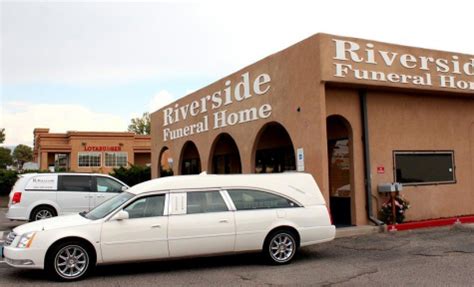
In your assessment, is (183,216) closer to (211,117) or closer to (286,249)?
(286,249)

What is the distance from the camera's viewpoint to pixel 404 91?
13.5 meters

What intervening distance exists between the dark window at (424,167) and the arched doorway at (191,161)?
11472 mm

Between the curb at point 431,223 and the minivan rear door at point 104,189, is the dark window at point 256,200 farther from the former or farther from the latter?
the minivan rear door at point 104,189

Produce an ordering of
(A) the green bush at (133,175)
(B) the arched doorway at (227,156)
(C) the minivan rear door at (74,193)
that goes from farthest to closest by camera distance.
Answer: (A) the green bush at (133,175) → (B) the arched doorway at (227,156) → (C) the minivan rear door at (74,193)

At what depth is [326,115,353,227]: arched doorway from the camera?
519 inches

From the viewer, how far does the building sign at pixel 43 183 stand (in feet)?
47.7

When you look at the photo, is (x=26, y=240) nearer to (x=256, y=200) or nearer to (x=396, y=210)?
(x=256, y=200)

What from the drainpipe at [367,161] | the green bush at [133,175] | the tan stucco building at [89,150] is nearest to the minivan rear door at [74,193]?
the drainpipe at [367,161]

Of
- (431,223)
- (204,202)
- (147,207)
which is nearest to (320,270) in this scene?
(204,202)

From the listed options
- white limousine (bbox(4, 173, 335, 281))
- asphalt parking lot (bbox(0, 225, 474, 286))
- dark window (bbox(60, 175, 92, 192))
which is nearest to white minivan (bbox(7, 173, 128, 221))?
dark window (bbox(60, 175, 92, 192))

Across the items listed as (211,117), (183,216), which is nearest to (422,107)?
(211,117)

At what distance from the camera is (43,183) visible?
14727mm

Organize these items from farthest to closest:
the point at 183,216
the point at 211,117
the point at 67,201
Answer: the point at 211,117 → the point at 67,201 → the point at 183,216

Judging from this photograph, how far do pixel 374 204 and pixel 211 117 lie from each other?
718 cm
